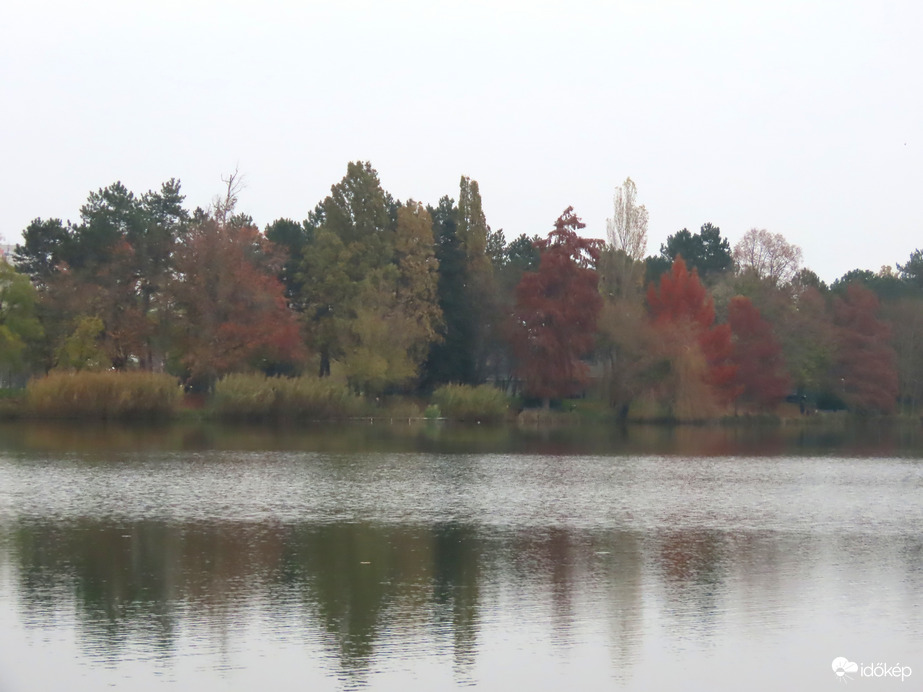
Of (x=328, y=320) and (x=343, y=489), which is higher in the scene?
(x=328, y=320)

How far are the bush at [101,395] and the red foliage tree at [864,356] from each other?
48973 millimetres

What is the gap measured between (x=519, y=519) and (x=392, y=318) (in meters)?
47.2

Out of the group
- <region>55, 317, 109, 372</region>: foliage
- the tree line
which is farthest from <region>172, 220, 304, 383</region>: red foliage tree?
<region>55, 317, 109, 372</region>: foliage

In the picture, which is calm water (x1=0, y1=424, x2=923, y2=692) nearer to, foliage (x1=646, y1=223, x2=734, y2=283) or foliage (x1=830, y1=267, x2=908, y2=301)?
foliage (x1=830, y1=267, x2=908, y2=301)

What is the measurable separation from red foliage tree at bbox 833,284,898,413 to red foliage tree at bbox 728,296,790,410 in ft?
23.0

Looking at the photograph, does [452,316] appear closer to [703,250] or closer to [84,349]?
[84,349]

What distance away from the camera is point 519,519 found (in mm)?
23438

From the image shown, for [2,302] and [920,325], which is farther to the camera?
[920,325]

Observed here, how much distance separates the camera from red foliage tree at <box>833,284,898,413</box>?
8094cm

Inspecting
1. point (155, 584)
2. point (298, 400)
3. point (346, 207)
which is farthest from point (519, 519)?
point (346, 207)

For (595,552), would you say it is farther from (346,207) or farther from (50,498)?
(346,207)

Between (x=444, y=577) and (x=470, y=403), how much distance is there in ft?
172

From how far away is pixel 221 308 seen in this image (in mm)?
65562

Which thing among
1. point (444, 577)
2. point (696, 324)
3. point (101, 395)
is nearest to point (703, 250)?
point (696, 324)
